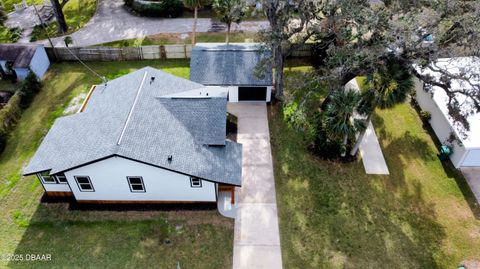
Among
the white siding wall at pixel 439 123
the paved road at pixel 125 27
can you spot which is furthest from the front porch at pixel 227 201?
the paved road at pixel 125 27

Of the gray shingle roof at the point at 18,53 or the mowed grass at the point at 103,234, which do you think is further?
the gray shingle roof at the point at 18,53

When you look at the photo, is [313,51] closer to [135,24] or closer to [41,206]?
[135,24]

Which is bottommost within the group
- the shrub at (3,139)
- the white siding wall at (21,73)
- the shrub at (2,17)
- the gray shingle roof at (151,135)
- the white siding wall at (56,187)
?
the shrub at (3,139)

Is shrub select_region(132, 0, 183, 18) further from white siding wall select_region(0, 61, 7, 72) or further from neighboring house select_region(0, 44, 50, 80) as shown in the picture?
white siding wall select_region(0, 61, 7, 72)

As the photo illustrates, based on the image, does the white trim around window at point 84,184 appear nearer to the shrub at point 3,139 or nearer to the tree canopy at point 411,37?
the shrub at point 3,139

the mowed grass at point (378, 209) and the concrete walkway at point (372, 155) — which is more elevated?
the concrete walkway at point (372, 155)

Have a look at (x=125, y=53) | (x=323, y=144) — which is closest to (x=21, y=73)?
(x=125, y=53)

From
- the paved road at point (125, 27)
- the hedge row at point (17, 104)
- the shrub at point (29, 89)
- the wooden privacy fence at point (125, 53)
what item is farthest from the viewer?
the paved road at point (125, 27)
